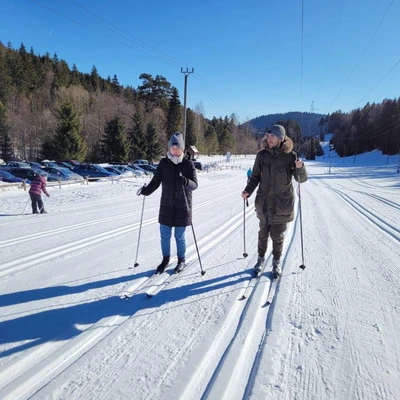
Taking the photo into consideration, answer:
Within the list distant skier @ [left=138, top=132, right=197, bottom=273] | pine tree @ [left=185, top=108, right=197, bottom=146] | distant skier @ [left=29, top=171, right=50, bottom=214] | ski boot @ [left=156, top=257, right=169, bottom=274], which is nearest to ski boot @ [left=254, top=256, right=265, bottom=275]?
distant skier @ [left=138, top=132, right=197, bottom=273]

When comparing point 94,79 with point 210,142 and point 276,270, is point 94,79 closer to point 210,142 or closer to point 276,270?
point 210,142

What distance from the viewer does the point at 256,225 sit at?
25.2ft

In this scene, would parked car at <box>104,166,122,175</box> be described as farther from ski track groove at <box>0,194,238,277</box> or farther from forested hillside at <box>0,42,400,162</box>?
ski track groove at <box>0,194,238,277</box>

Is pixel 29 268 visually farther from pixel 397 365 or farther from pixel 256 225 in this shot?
pixel 256 225

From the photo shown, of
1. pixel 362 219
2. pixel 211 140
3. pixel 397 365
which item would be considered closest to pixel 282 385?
pixel 397 365

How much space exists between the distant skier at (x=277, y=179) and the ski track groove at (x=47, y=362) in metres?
2.14

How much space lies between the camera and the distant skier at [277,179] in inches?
148

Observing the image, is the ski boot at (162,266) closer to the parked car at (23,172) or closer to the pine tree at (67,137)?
the parked car at (23,172)

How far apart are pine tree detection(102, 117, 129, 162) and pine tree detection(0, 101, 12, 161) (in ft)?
56.7

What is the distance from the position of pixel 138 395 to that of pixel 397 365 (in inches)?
85.0

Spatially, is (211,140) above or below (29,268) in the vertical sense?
above

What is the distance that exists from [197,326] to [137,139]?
46620 mm

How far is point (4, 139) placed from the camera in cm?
4572

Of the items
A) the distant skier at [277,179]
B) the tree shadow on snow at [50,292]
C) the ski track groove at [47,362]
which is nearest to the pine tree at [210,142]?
the distant skier at [277,179]
